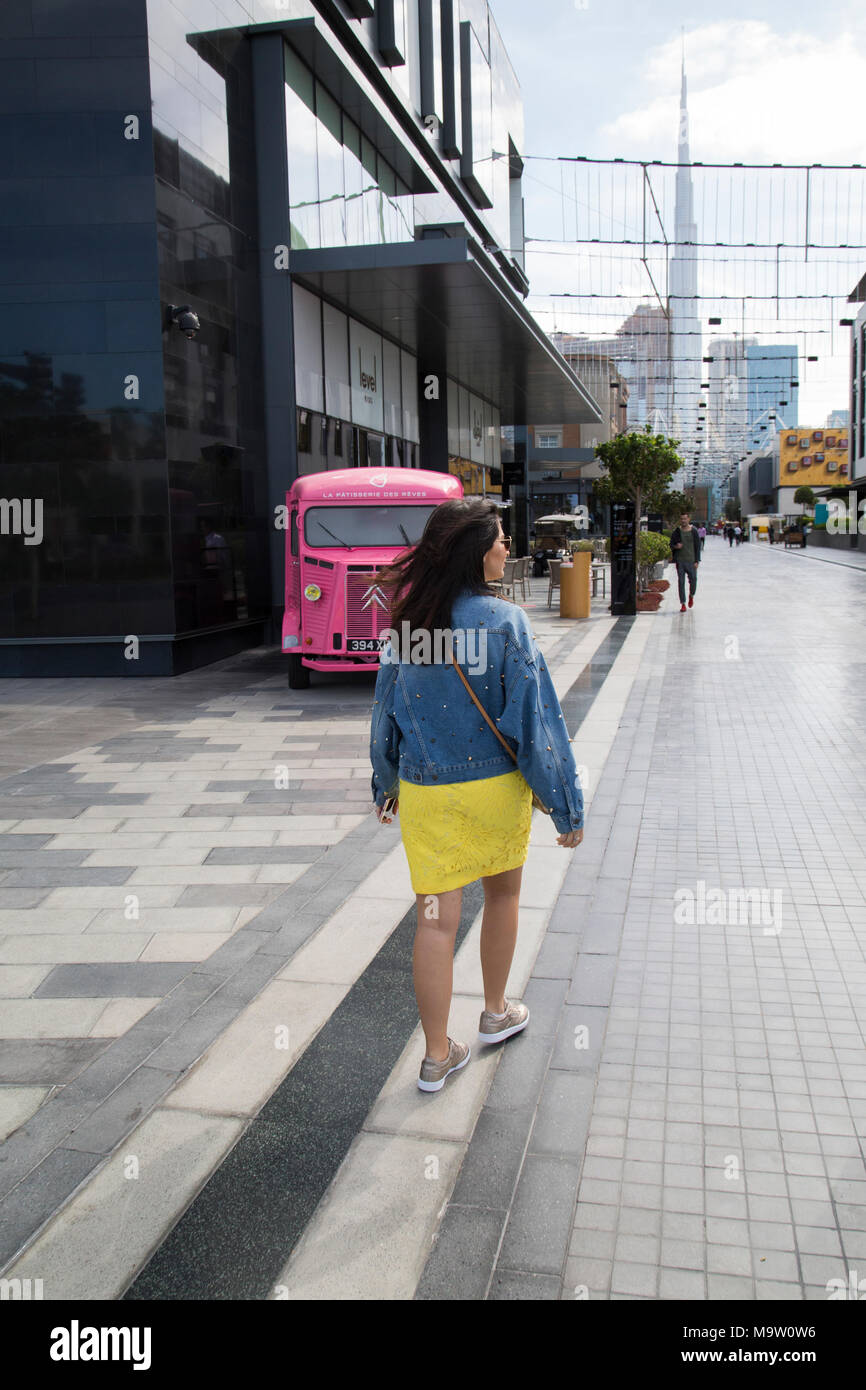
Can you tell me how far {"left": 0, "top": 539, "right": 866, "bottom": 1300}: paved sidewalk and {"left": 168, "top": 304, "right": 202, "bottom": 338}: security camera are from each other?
7649 millimetres

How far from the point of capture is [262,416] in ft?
54.3

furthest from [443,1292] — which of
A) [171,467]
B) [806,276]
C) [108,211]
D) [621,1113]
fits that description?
[806,276]

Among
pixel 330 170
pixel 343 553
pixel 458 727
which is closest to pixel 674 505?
pixel 330 170

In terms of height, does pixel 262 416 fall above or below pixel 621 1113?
above

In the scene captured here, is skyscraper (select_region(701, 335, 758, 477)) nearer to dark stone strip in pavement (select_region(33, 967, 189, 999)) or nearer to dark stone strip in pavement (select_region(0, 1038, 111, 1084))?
dark stone strip in pavement (select_region(33, 967, 189, 999))

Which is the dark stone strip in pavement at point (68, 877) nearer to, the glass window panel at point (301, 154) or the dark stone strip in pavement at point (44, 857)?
the dark stone strip in pavement at point (44, 857)

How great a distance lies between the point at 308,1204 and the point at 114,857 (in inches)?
133

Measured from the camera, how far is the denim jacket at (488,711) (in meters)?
3.12

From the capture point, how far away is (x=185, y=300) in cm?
1360

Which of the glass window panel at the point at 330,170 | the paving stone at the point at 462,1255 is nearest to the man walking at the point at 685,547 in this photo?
the glass window panel at the point at 330,170

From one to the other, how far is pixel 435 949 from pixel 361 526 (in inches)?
352
